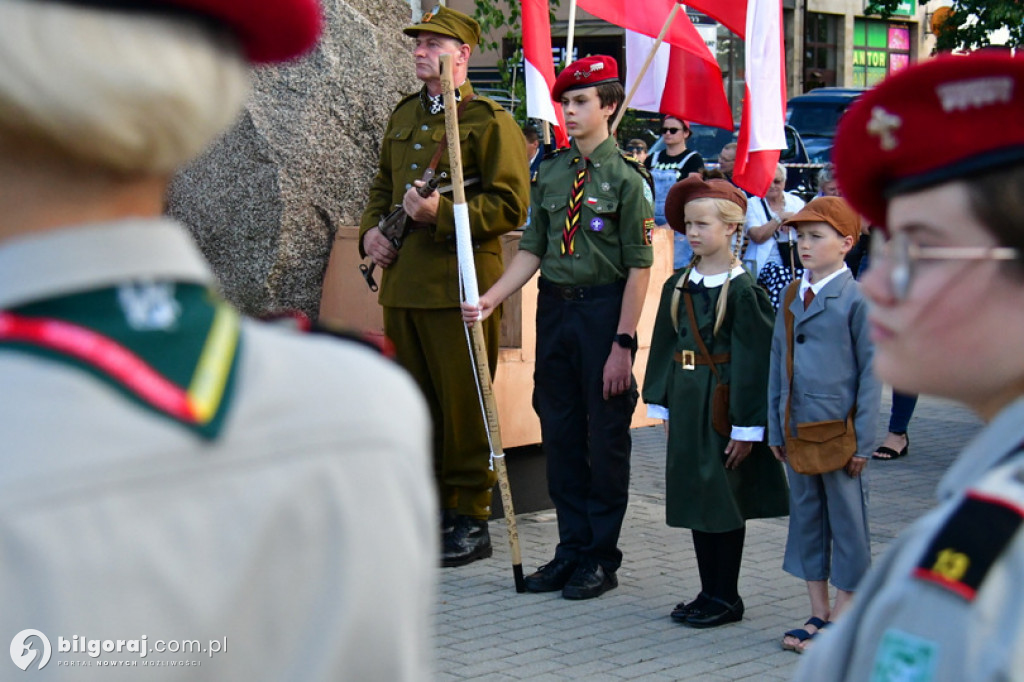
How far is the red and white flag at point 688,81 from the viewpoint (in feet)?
25.4

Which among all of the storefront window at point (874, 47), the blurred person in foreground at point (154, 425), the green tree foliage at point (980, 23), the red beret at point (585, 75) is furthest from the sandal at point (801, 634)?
the storefront window at point (874, 47)

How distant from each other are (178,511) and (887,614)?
70 centimetres

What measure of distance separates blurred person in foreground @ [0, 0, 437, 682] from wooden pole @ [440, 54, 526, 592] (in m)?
4.50

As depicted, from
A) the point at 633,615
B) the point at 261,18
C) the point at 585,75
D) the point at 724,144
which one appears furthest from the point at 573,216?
the point at 724,144

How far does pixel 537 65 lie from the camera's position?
6750mm

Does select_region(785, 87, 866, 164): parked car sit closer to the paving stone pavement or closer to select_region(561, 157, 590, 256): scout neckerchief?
the paving stone pavement

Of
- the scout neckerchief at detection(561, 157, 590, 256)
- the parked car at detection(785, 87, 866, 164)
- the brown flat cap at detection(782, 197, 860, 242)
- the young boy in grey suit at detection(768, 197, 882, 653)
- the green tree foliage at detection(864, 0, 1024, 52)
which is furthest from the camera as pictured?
the parked car at detection(785, 87, 866, 164)

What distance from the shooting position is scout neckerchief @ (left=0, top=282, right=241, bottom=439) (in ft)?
3.28

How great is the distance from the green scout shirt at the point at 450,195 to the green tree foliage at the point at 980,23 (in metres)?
11.9

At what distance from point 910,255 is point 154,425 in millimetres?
904

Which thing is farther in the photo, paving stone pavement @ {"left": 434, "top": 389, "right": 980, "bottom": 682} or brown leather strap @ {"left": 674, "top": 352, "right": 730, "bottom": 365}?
brown leather strap @ {"left": 674, "top": 352, "right": 730, "bottom": 365}

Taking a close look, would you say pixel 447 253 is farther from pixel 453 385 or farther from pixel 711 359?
pixel 711 359

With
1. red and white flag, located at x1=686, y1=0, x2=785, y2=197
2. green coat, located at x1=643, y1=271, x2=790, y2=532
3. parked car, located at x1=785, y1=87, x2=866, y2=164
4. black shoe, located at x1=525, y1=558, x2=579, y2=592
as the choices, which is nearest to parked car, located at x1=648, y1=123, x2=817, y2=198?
parked car, located at x1=785, y1=87, x2=866, y2=164

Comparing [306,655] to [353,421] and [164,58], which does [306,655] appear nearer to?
[353,421]
